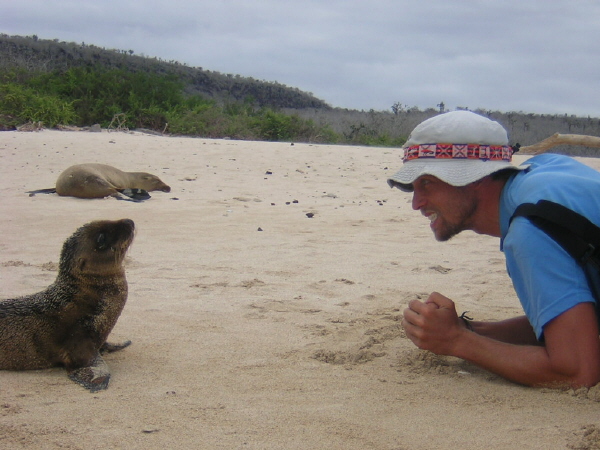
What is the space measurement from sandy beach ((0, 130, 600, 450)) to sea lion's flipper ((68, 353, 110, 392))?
51 millimetres

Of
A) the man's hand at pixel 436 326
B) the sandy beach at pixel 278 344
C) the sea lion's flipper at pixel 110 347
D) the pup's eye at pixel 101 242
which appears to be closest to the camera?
the sandy beach at pixel 278 344

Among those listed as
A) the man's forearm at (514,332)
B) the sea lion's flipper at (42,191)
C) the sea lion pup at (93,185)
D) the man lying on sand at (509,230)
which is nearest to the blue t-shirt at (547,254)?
the man lying on sand at (509,230)

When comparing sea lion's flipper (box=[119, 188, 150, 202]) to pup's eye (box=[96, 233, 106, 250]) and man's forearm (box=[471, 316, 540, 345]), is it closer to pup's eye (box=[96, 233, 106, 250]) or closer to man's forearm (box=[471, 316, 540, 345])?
pup's eye (box=[96, 233, 106, 250])

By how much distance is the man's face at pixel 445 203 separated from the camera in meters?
3.12

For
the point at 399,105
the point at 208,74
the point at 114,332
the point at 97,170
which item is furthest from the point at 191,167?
the point at 208,74

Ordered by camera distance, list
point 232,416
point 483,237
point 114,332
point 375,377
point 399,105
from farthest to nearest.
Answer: point 399,105
point 483,237
point 114,332
point 375,377
point 232,416

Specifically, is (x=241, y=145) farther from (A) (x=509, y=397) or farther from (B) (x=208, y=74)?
(B) (x=208, y=74)

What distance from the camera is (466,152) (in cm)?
302

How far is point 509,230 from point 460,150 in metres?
0.42

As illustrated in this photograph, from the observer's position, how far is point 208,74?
2120 inches

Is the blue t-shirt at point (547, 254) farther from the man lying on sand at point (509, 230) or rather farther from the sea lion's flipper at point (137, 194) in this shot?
the sea lion's flipper at point (137, 194)

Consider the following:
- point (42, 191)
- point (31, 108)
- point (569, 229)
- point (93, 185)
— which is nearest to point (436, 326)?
point (569, 229)

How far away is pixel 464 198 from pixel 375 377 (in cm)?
100

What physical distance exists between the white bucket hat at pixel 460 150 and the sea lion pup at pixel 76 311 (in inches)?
69.7
